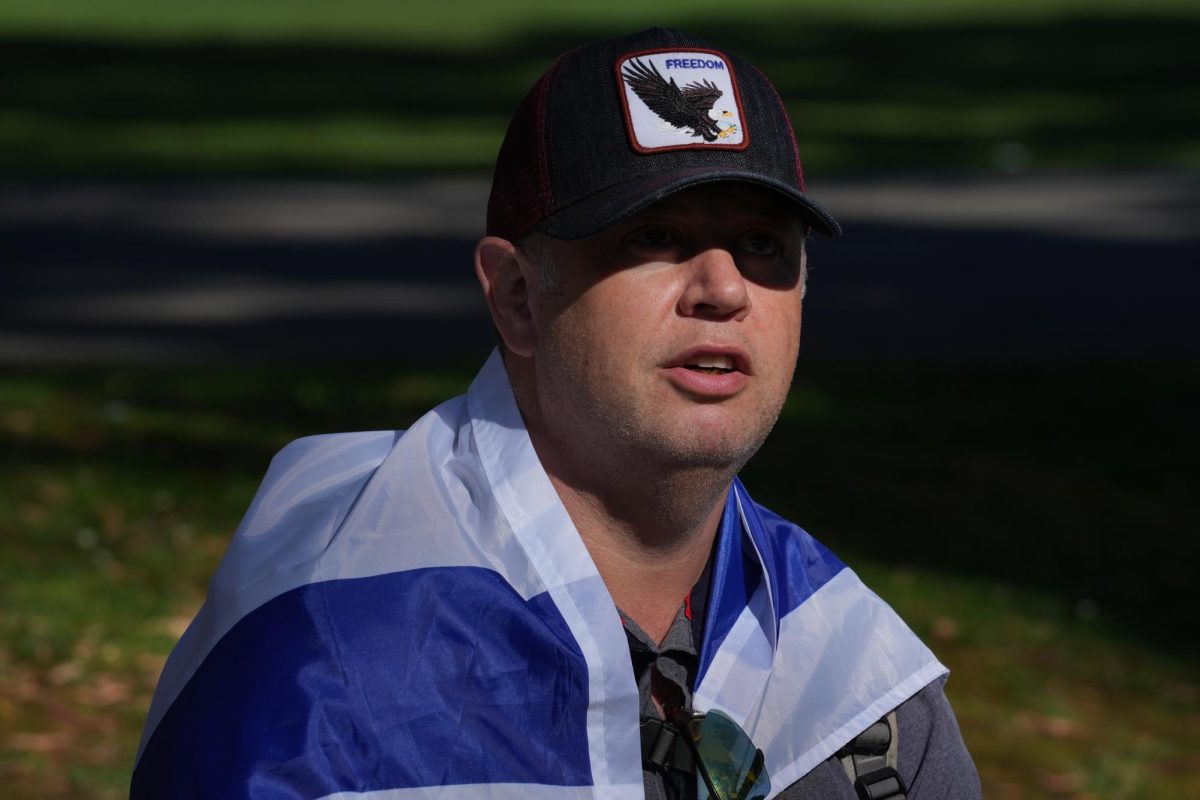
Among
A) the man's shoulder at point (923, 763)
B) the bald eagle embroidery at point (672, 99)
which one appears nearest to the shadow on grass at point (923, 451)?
the man's shoulder at point (923, 763)

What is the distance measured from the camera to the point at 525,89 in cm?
2188

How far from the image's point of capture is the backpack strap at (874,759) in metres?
2.64

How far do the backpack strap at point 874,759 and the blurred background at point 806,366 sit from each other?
3.40 meters

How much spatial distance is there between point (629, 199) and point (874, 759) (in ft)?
2.83

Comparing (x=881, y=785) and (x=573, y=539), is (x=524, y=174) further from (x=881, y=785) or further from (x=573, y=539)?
(x=881, y=785)

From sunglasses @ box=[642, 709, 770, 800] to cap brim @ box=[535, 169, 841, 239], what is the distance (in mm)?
641

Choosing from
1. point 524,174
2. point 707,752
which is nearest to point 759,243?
point 524,174

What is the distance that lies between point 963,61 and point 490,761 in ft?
82.7

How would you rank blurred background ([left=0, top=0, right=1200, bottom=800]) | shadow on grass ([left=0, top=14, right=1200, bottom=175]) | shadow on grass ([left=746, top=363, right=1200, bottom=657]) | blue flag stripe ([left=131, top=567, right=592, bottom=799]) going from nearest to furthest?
blue flag stripe ([left=131, top=567, right=592, bottom=799]), blurred background ([left=0, top=0, right=1200, bottom=800]), shadow on grass ([left=746, top=363, right=1200, bottom=657]), shadow on grass ([left=0, top=14, right=1200, bottom=175])

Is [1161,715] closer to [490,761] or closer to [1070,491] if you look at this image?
[1070,491]

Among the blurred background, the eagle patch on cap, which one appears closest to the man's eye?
the eagle patch on cap

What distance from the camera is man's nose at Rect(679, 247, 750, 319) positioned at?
2.43 metres

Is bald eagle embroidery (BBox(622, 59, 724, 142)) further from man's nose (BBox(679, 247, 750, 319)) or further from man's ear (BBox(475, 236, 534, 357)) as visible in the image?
man's ear (BBox(475, 236, 534, 357))

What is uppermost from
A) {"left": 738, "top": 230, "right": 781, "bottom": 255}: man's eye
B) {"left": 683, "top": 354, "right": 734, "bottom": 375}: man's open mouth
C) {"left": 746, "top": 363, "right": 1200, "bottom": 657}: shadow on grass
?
{"left": 738, "top": 230, "right": 781, "bottom": 255}: man's eye
